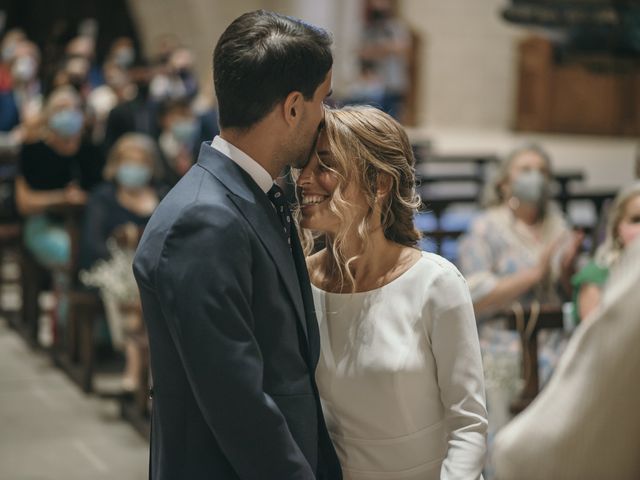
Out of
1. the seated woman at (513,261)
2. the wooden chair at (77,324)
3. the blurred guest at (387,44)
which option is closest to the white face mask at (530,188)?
the seated woman at (513,261)

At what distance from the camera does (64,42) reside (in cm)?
1778

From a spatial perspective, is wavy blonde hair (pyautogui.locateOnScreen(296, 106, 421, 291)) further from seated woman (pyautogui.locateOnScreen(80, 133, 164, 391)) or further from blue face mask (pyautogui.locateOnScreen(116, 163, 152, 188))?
blue face mask (pyautogui.locateOnScreen(116, 163, 152, 188))

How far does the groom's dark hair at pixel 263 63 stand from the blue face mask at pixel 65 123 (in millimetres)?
5581

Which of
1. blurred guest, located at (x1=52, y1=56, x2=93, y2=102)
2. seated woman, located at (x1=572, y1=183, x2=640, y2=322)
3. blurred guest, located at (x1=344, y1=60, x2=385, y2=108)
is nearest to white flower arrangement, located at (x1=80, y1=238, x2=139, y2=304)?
seated woman, located at (x1=572, y1=183, x2=640, y2=322)

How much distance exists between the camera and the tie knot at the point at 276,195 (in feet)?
6.20

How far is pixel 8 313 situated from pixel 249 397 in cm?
630

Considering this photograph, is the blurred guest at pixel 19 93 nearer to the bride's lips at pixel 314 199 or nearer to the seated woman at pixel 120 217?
the seated woman at pixel 120 217

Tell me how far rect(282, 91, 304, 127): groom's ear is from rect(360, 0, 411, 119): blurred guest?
1391 cm

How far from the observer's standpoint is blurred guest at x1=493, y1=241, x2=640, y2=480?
1008 millimetres

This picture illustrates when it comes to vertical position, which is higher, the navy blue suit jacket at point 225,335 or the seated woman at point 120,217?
the navy blue suit jacket at point 225,335

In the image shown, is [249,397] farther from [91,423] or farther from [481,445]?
[91,423]

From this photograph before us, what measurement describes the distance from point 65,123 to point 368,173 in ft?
17.7

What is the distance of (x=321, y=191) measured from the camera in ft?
6.69

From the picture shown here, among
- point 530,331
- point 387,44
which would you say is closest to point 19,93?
point 387,44
